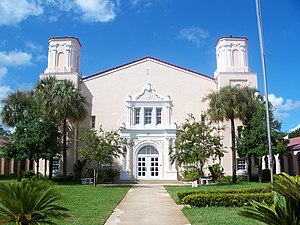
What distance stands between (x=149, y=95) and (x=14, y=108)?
12.7 m

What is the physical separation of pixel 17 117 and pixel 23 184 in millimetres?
26250

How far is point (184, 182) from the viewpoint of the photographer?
3041cm

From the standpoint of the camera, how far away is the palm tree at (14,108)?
30719 mm

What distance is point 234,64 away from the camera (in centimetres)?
3466

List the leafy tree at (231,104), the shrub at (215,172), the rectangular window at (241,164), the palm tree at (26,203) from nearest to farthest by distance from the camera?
the palm tree at (26,203) < the leafy tree at (231,104) < the shrub at (215,172) < the rectangular window at (241,164)

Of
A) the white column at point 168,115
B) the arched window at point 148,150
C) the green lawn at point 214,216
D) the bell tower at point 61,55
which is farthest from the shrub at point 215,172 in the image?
the green lawn at point 214,216

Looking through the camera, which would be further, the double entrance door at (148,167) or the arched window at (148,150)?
the arched window at (148,150)

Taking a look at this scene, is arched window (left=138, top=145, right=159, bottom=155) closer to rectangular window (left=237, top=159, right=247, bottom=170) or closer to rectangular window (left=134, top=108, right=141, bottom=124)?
rectangular window (left=134, top=108, right=141, bottom=124)

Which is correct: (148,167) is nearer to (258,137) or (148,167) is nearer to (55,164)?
(55,164)

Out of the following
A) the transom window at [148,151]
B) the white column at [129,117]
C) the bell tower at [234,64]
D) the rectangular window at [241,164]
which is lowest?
the rectangular window at [241,164]

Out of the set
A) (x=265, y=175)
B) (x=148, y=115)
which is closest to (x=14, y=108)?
(x=148, y=115)

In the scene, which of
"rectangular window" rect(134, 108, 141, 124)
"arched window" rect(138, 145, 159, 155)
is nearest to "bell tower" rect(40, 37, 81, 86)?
"rectangular window" rect(134, 108, 141, 124)

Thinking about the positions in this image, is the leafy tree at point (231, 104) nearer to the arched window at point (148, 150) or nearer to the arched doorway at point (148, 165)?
the arched window at point (148, 150)

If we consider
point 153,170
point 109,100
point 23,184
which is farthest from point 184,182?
point 23,184
